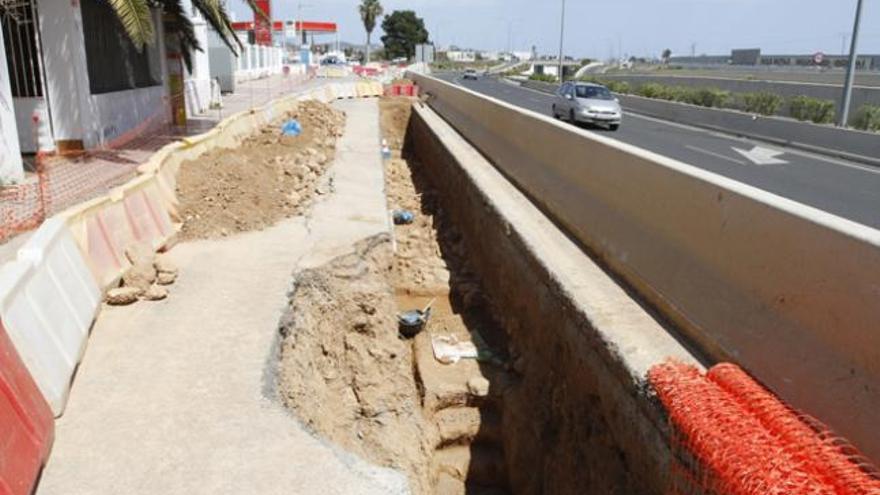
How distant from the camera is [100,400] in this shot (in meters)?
4.81

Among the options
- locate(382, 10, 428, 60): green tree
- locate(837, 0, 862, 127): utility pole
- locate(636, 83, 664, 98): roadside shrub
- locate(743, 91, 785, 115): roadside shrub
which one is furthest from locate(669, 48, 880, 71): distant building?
locate(382, 10, 428, 60): green tree

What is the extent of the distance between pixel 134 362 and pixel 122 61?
41.7 ft

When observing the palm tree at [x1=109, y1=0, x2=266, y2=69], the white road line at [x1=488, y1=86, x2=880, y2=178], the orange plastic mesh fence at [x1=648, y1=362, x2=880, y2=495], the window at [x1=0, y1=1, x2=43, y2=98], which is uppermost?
the palm tree at [x1=109, y1=0, x2=266, y2=69]

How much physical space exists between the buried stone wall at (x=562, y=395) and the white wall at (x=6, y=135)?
746 cm

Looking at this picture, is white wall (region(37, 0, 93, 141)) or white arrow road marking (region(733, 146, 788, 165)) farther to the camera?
white arrow road marking (region(733, 146, 788, 165))

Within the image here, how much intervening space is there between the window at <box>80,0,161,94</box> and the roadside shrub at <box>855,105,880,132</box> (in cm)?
2281

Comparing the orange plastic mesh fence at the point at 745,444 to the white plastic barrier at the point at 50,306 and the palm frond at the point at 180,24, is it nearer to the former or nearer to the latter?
the white plastic barrier at the point at 50,306

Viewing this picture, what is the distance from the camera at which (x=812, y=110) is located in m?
27.4

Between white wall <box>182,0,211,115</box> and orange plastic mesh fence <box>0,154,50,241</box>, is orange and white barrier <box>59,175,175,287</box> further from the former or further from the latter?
white wall <box>182,0,211,115</box>

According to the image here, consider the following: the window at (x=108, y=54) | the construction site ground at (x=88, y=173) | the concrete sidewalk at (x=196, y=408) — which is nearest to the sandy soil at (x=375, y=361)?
the concrete sidewalk at (x=196, y=408)

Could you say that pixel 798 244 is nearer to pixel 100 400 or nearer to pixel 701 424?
pixel 701 424

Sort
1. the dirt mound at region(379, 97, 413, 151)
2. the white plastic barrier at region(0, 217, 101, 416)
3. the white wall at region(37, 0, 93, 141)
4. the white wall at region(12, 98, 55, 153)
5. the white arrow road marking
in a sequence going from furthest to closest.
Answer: the dirt mound at region(379, 97, 413, 151), the white arrow road marking, the white wall at region(12, 98, 55, 153), the white wall at region(37, 0, 93, 141), the white plastic barrier at region(0, 217, 101, 416)

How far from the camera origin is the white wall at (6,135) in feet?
34.6

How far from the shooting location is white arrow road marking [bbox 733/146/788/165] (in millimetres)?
18645
